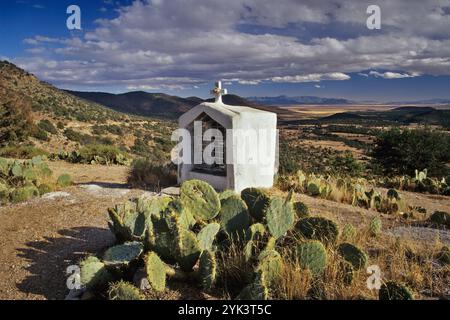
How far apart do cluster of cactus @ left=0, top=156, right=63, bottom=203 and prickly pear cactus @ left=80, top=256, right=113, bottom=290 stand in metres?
4.02

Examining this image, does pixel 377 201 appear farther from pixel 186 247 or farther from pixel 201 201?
pixel 186 247

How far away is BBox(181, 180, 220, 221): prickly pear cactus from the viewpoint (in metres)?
3.95

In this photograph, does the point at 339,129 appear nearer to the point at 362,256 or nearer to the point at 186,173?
the point at 186,173

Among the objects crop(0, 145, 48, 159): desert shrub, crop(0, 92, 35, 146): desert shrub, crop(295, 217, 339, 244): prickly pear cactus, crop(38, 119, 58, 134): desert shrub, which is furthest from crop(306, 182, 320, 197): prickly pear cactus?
crop(38, 119, 58, 134): desert shrub

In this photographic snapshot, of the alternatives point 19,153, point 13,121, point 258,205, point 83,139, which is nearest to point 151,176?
point 258,205

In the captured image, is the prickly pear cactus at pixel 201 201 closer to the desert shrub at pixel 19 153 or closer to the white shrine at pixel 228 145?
the white shrine at pixel 228 145

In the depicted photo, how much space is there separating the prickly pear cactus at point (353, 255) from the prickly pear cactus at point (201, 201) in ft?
4.35

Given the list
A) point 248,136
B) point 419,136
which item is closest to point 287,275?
point 248,136

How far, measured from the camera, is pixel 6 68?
38.5 m

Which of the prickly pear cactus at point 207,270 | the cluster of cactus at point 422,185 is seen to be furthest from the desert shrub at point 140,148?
the prickly pear cactus at point 207,270

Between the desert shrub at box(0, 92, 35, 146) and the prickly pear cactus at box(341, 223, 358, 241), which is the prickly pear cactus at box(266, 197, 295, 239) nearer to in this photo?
→ the prickly pear cactus at box(341, 223, 358, 241)

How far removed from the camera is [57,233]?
4648 millimetres

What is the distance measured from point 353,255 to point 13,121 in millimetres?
19106

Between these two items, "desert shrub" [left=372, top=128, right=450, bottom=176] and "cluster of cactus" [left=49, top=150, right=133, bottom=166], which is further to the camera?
"desert shrub" [left=372, top=128, right=450, bottom=176]
